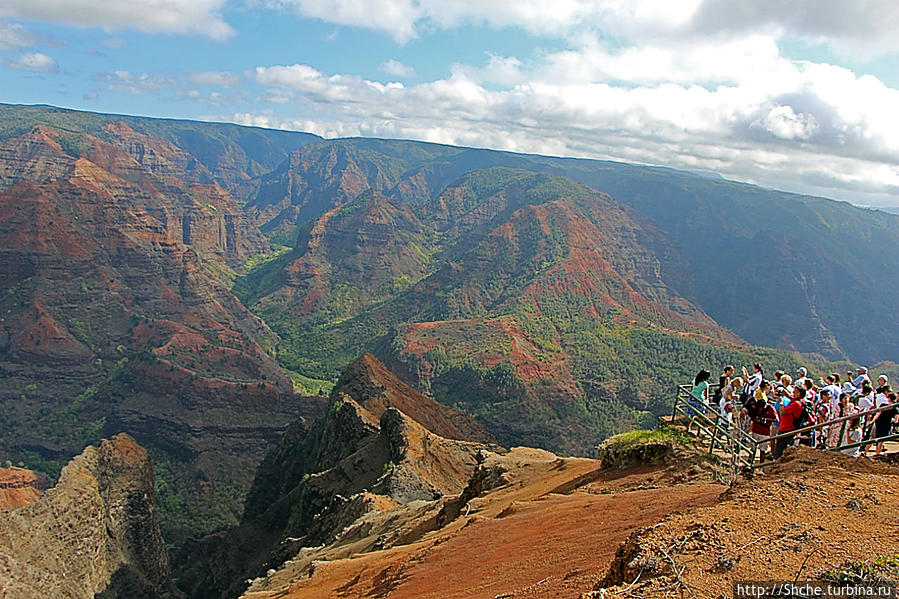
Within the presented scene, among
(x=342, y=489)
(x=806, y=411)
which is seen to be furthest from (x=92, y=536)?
(x=806, y=411)

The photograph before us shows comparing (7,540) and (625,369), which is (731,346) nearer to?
(625,369)

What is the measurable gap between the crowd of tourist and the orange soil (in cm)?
325

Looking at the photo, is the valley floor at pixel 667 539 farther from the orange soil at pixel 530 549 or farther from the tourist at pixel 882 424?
the tourist at pixel 882 424

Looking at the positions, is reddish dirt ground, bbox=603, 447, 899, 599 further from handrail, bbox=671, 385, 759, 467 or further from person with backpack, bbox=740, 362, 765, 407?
person with backpack, bbox=740, 362, 765, 407

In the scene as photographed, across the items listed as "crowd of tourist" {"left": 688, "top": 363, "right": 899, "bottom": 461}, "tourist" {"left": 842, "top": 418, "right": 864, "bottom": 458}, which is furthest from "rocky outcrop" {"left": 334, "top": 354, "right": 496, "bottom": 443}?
"tourist" {"left": 842, "top": 418, "right": 864, "bottom": 458}

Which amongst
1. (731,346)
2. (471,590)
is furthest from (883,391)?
(731,346)

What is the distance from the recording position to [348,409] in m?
57.2

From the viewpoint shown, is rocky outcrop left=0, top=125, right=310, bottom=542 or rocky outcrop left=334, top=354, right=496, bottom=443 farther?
rocky outcrop left=0, top=125, right=310, bottom=542

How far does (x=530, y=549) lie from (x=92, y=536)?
45.6 meters

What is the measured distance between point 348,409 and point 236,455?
36164mm

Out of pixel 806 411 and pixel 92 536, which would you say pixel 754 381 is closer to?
pixel 806 411

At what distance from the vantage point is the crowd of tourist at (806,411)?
53.6 feet

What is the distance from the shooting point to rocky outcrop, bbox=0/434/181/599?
39.6 meters

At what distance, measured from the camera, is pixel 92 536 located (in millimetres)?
47062
